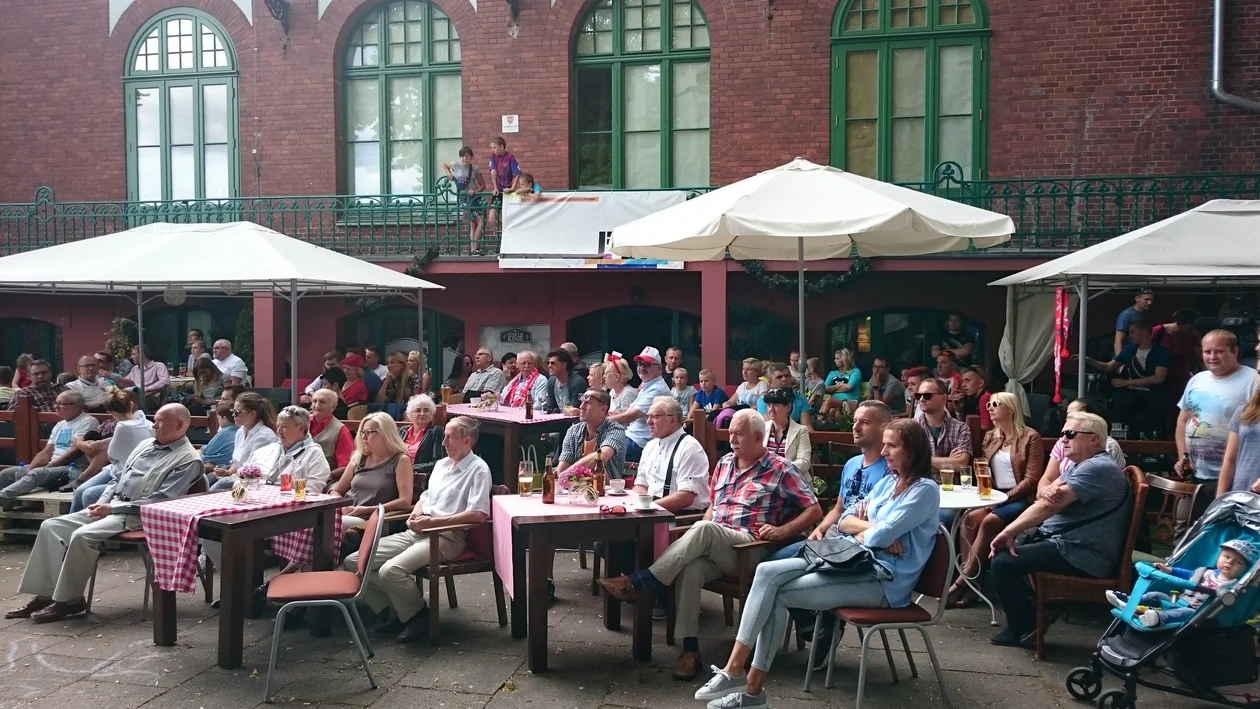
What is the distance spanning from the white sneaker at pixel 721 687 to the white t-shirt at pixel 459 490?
194 cm

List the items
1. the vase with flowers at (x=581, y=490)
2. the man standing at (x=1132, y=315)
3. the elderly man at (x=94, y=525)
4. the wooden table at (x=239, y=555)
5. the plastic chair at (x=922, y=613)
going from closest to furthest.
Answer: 1. the plastic chair at (x=922, y=613)
2. the wooden table at (x=239, y=555)
3. the vase with flowers at (x=581, y=490)
4. the elderly man at (x=94, y=525)
5. the man standing at (x=1132, y=315)

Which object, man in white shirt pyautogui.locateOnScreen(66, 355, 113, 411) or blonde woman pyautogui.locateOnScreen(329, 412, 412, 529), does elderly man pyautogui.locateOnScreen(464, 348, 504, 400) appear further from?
blonde woman pyautogui.locateOnScreen(329, 412, 412, 529)

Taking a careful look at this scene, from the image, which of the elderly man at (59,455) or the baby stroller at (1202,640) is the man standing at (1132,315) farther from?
the elderly man at (59,455)

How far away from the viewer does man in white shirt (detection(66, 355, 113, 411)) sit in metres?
10.9

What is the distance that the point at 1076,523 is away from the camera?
18.2ft

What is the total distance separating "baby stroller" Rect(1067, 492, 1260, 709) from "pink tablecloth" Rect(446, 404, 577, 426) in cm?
521

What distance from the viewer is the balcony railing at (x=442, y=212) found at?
40.9 feet

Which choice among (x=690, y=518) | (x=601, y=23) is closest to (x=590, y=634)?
(x=690, y=518)

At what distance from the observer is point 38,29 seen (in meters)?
16.1

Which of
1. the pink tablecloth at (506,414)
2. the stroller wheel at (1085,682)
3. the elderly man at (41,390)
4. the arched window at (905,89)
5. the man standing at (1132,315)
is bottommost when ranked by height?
the stroller wheel at (1085,682)

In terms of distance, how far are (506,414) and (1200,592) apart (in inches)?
244

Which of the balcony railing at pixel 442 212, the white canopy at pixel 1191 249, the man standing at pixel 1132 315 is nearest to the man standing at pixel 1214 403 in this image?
the white canopy at pixel 1191 249

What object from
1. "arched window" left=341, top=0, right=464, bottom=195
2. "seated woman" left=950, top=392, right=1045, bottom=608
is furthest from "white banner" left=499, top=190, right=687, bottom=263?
"seated woman" left=950, top=392, right=1045, bottom=608

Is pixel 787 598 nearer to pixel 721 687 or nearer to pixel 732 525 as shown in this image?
pixel 721 687
